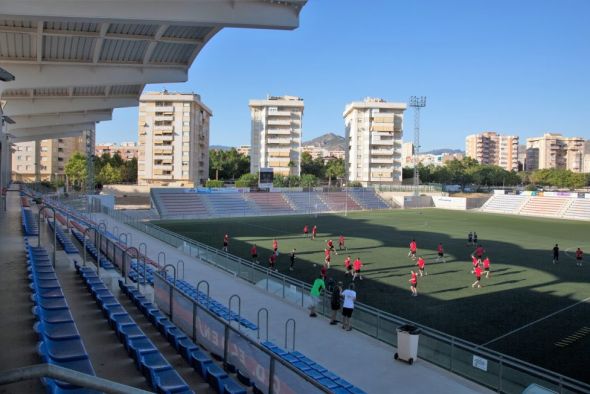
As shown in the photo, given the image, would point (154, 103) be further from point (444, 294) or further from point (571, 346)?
point (571, 346)

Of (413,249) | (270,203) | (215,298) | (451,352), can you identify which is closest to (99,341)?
(451,352)

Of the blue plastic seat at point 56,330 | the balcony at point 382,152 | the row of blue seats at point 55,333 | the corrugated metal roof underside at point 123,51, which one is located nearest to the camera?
the row of blue seats at point 55,333

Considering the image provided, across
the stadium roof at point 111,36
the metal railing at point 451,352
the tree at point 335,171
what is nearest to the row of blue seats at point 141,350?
the metal railing at point 451,352

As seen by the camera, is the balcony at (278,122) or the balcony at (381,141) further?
the balcony at (278,122)

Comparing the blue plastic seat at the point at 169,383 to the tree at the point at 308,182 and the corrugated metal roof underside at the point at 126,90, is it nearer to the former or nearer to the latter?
the corrugated metal roof underside at the point at 126,90

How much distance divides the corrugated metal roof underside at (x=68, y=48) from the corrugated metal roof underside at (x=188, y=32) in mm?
2564

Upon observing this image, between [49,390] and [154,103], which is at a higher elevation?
[154,103]

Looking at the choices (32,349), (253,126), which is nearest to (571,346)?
Answer: (32,349)

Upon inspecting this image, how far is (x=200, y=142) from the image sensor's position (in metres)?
95.1

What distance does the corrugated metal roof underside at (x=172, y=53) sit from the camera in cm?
1678

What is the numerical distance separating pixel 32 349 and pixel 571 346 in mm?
12570

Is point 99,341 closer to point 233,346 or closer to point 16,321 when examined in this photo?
point 16,321

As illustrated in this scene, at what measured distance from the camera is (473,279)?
20.9 metres

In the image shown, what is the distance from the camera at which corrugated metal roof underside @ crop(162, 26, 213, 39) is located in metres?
15.0
